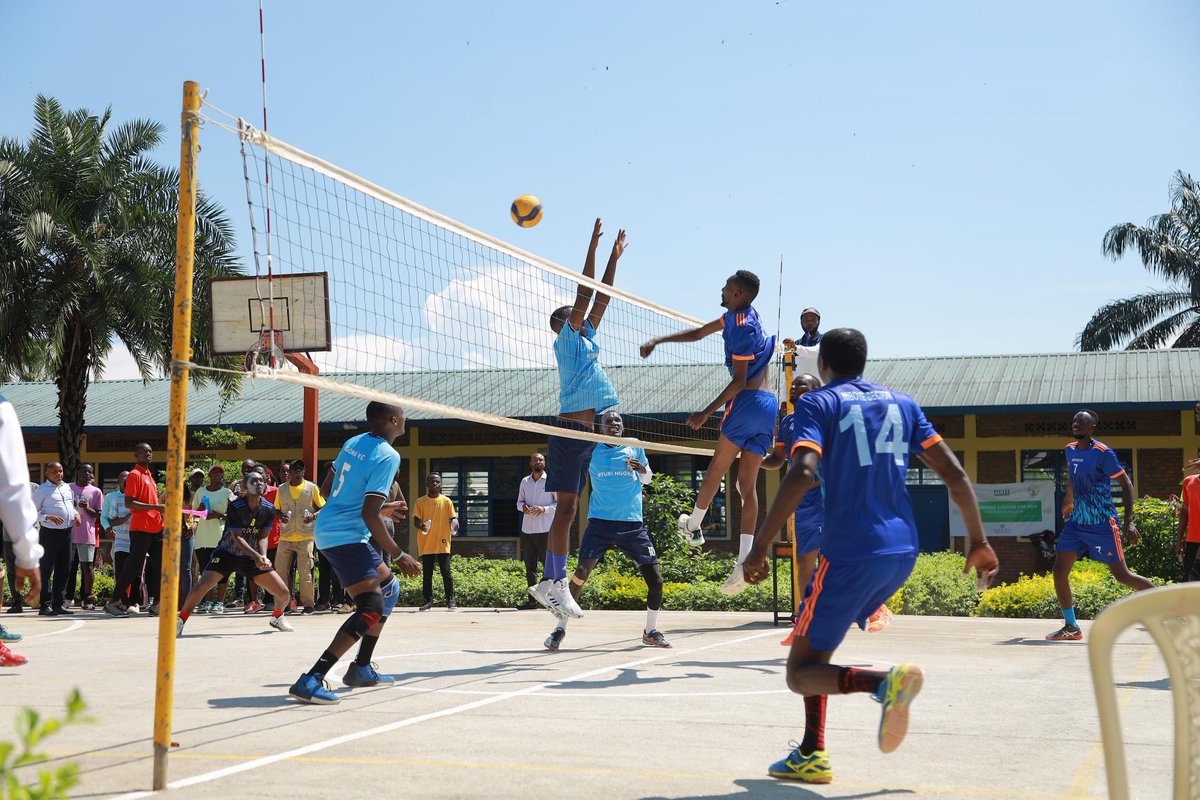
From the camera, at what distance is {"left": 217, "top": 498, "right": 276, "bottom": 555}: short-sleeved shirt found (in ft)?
41.1

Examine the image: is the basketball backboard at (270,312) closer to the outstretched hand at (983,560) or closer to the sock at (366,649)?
the sock at (366,649)

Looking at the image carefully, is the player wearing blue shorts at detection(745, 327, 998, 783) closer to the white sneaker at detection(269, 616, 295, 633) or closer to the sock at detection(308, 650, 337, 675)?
the sock at detection(308, 650, 337, 675)

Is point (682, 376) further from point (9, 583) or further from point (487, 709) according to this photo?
point (487, 709)

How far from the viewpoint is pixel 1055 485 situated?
25.7 metres

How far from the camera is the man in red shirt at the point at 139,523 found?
15.5 m

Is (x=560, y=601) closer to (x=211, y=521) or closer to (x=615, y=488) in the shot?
(x=615, y=488)

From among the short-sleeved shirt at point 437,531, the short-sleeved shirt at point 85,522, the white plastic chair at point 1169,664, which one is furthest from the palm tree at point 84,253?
the white plastic chair at point 1169,664

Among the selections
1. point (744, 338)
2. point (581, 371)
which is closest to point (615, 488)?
point (581, 371)

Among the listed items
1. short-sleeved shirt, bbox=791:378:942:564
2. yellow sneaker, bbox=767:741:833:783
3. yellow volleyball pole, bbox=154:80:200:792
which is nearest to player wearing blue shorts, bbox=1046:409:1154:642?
short-sleeved shirt, bbox=791:378:942:564

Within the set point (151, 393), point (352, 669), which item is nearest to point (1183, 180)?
point (151, 393)

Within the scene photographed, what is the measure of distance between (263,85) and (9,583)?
16197 millimetres

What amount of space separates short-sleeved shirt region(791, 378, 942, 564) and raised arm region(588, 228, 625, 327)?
5.00 m

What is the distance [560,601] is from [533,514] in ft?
24.6

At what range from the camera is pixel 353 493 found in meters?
7.61
